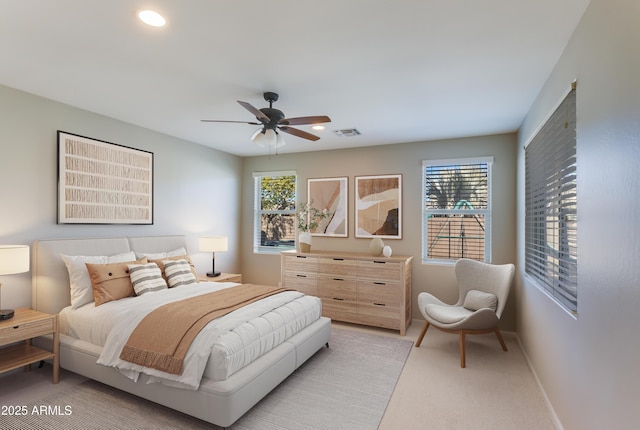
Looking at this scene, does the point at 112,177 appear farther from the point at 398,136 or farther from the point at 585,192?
the point at 585,192

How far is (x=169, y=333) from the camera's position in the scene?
2486mm

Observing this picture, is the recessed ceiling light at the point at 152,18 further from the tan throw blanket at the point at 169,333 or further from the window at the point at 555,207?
the window at the point at 555,207

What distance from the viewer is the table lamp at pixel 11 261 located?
263 cm

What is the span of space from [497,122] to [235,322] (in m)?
3.54

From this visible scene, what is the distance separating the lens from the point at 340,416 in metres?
2.46

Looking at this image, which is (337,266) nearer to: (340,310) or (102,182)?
(340,310)

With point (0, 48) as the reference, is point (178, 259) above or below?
below

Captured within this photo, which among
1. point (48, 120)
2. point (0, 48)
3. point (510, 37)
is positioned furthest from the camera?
point (48, 120)

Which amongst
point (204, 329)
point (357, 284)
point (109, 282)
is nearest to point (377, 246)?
point (357, 284)

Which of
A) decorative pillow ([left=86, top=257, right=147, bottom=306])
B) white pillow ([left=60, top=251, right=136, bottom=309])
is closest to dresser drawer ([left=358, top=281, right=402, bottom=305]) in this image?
decorative pillow ([left=86, top=257, right=147, bottom=306])

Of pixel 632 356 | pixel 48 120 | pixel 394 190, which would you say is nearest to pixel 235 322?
pixel 632 356

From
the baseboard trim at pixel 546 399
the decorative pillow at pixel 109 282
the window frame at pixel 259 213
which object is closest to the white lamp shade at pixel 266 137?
the decorative pillow at pixel 109 282

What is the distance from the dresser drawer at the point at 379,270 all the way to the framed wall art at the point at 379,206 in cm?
67

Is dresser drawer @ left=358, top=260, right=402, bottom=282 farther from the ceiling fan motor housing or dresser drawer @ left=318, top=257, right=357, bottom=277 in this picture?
the ceiling fan motor housing
